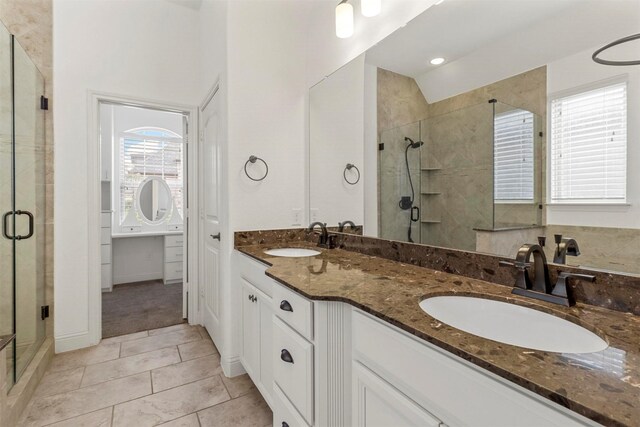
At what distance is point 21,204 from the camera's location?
2.04 meters

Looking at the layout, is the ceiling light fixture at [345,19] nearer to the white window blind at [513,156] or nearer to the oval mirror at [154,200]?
the white window blind at [513,156]

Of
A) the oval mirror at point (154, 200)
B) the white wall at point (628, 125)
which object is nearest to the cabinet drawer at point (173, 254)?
the oval mirror at point (154, 200)

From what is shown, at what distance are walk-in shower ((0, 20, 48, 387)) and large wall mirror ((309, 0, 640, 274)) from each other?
2.14 metres

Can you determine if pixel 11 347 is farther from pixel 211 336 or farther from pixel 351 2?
pixel 351 2

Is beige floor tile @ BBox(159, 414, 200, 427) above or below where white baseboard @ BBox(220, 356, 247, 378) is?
below

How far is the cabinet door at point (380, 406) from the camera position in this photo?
737mm

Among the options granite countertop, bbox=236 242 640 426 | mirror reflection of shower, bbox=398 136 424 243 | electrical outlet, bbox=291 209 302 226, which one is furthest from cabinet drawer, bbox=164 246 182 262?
mirror reflection of shower, bbox=398 136 424 243

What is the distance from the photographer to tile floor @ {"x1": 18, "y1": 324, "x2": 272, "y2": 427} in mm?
1676

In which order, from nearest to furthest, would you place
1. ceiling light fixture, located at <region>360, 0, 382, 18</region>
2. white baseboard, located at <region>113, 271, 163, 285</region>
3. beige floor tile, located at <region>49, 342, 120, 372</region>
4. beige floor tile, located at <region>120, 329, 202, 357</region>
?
ceiling light fixture, located at <region>360, 0, 382, 18</region>, beige floor tile, located at <region>49, 342, 120, 372</region>, beige floor tile, located at <region>120, 329, 202, 357</region>, white baseboard, located at <region>113, 271, 163, 285</region>

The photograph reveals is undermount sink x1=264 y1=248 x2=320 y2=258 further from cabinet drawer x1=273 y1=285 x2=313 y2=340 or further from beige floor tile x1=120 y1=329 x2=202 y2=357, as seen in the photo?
beige floor tile x1=120 y1=329 x2=202 y2=357

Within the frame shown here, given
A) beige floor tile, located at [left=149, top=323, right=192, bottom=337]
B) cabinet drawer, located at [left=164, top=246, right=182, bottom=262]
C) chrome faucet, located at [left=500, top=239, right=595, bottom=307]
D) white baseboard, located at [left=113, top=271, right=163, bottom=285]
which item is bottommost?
beige floor tile, located at [left=149, top=323, right=192, bottom=337]

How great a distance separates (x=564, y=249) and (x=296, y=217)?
5.55 feet

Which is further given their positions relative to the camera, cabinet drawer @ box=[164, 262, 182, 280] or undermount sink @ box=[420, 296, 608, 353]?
cabinet drawer @ box=[164, 262, 182, 280]

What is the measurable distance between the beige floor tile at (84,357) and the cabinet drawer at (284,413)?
170 centimetres
